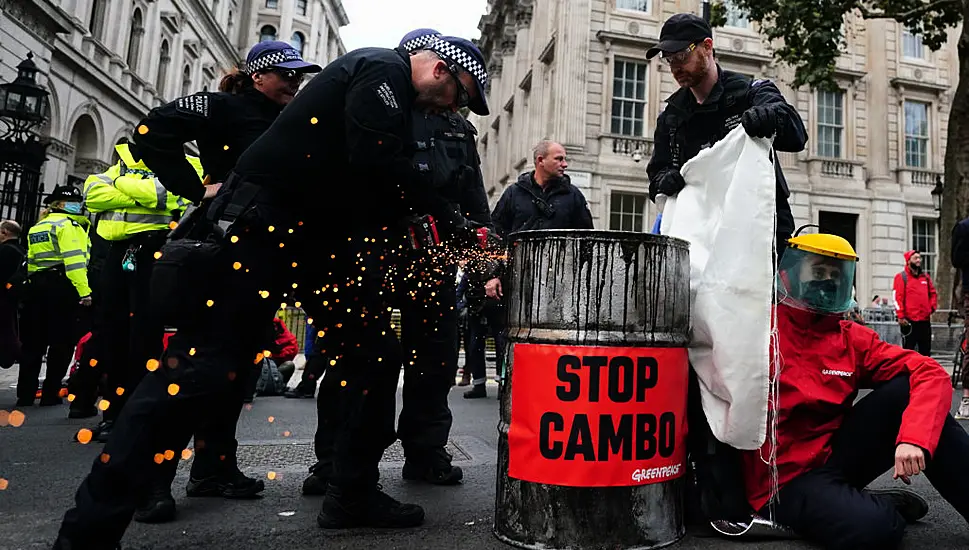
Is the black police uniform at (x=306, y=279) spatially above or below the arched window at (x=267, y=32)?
below

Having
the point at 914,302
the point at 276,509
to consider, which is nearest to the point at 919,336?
the point at 914,302

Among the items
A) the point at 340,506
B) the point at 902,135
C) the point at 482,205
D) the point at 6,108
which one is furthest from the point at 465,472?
the point at 902,135

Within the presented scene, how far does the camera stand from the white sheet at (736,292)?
2258 mm

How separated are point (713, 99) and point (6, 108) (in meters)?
10.0

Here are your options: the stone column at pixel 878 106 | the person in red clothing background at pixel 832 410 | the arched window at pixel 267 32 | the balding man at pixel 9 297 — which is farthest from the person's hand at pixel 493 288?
the arched window at pixel 267 32

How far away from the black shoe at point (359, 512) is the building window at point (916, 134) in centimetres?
2269

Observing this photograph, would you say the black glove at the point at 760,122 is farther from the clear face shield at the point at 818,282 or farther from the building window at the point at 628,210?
the building window at the point at 628,210

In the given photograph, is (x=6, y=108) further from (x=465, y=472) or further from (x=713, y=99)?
(x=713, y=99)

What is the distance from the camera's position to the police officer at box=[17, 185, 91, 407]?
18.5 ft

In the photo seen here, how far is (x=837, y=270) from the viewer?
2369mm

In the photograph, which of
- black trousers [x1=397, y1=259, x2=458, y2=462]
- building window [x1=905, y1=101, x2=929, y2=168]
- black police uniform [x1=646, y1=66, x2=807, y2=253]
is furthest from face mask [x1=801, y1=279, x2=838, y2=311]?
building window [x1=905, y1=101, x2=929, y2=168]

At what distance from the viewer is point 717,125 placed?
317cm

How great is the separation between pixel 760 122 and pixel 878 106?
21338 mm

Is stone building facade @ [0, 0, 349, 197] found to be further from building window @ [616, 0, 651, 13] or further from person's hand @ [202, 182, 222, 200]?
building window @ [616, 0, 651, 13]
